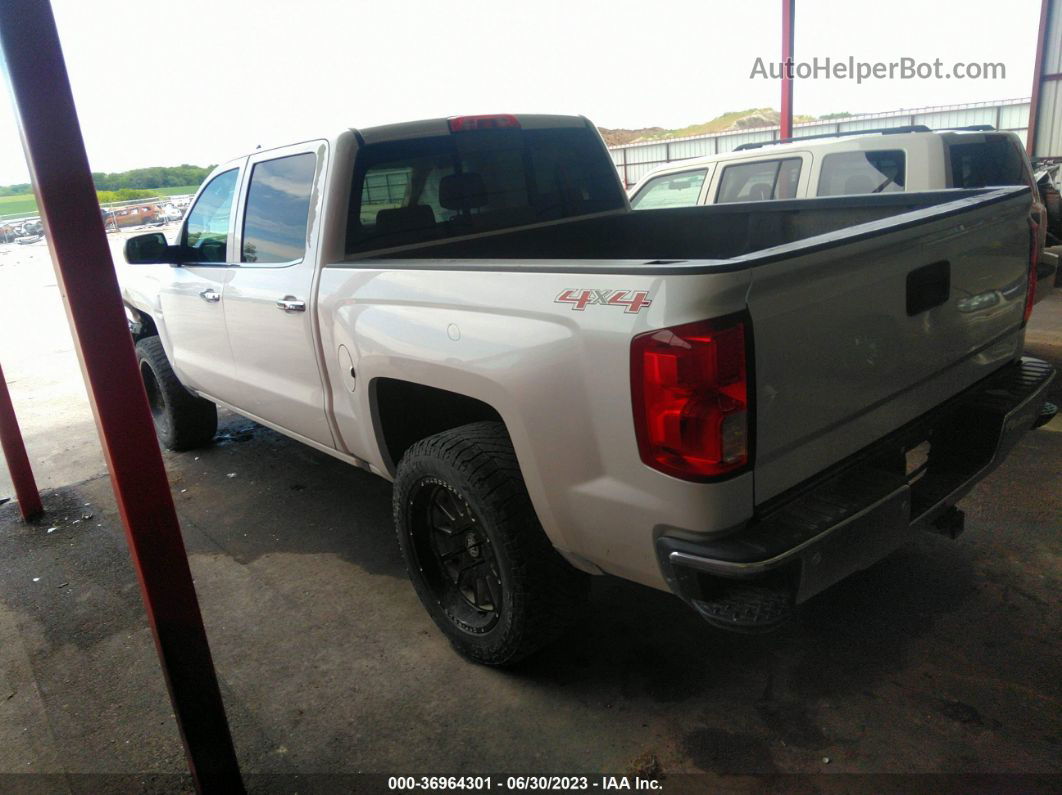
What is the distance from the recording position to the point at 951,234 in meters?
2.40

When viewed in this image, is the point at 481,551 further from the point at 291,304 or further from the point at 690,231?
the point at 690,231

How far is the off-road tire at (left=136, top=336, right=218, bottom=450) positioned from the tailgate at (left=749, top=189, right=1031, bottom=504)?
4.34m

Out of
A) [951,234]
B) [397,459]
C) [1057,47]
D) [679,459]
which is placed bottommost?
[397,459]

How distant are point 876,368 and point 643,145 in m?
20.6

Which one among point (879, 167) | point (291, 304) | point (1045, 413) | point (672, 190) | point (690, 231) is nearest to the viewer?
point (1045, 413)

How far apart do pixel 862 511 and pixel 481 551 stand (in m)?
1.28

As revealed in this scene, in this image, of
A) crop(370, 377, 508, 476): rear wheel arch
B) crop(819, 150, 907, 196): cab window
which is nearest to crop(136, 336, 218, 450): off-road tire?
crop(370, 377, 508, 476): rear wheel arch

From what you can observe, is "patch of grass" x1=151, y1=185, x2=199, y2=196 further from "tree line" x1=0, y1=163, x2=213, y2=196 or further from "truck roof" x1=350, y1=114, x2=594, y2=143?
"truck roof" x1=350, y1=114, x2=594, y2=143

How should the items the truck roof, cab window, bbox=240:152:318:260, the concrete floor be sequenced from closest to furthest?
the concrete floor < the truck roof < cab window, bbox=240:152:318:260

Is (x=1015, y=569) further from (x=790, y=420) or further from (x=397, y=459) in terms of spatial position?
(x=397, y=459)

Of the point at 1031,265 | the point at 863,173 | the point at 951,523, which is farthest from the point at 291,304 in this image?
the point at 863,173

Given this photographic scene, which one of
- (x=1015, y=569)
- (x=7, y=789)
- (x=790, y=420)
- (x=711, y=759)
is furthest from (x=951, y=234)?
(x=7, y=789)

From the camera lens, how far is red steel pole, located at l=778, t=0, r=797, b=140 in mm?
13727

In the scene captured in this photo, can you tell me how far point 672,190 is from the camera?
7004mm
